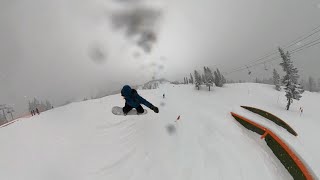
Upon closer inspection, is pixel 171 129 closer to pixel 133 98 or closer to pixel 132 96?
pixel 133 98

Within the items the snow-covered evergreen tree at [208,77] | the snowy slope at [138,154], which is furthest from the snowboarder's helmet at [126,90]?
the snow-covered evergreen tree at [208,77]

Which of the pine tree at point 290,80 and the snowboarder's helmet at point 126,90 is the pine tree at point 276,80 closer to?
the pine tree at point 290,80

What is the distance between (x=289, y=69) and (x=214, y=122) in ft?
105

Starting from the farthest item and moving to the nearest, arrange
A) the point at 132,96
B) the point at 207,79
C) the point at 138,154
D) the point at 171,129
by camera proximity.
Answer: the point at 207,79 → the point at 171,129 → the point at 138,154 → the point at 132,96

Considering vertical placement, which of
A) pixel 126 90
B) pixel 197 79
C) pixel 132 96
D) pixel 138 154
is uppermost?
pixel 126 90

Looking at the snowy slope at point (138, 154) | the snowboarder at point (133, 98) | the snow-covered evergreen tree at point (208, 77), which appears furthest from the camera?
the snow-covered evergreen tree at point (208, 77)

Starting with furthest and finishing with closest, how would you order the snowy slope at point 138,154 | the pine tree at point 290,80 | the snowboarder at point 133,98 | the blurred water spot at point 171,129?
the pine tree at point 290,80
the blurred water spot at point 171,129
the snowboarder at point 133,98
the snowy slope at point 138,154

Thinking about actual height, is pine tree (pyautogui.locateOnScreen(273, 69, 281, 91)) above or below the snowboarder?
below

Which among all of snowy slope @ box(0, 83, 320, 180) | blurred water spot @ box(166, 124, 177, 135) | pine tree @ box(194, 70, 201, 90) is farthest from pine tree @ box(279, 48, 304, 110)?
pine tree @ box(194, 70, 201, 90)

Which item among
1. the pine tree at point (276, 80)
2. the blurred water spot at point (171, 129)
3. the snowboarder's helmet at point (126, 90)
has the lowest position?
the pine tree at point (276, 80)

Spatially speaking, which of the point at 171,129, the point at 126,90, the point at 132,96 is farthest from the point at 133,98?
the point at 171,129

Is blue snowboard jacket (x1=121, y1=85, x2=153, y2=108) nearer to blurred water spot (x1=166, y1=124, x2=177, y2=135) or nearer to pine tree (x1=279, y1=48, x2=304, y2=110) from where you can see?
blurred water spot (x1=166, y1=124, x2=177, y2=135)

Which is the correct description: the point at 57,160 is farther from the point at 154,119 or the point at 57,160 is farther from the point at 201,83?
the point at 201,83

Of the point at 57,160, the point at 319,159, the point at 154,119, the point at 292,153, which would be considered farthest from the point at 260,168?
the point at 154,119
